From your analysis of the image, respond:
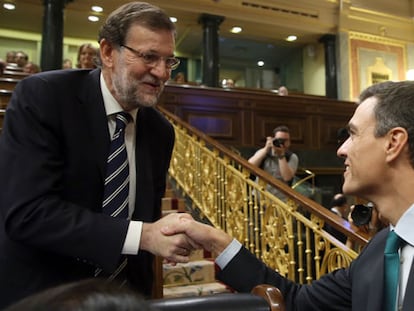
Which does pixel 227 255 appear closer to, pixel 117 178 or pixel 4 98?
pixel 117 178

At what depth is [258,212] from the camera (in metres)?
3.59

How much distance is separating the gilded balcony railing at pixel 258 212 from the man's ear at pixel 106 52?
4.69ft

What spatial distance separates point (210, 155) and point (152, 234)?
3.13 meters

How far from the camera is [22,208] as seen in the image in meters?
1.00

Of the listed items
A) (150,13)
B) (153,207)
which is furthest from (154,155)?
(150,13)

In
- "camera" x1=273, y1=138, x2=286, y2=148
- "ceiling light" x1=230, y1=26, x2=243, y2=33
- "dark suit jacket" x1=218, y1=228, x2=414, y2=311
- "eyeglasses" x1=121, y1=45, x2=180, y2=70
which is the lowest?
"dark suit jacket" x1=218, y1=228, x2=414, y2=311

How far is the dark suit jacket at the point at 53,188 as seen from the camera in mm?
1011

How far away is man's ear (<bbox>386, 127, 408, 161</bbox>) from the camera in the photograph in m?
1.01

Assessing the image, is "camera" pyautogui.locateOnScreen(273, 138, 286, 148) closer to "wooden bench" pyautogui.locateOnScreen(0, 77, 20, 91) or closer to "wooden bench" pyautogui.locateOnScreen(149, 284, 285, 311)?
"wooden bench" pyautogui.locateOnScreen(149, 284, 285, 311)

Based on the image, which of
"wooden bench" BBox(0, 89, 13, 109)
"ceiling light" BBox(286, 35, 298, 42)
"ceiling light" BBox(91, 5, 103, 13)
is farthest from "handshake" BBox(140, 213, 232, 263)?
"ceiling light" BBox(286, 35, 298, 42)

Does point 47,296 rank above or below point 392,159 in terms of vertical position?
below

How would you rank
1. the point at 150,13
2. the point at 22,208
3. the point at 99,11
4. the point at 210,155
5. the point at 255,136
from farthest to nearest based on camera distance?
the point at 99,11
the point at 255,136
the point at 210,155
the point at 150,13
the point at 22,208

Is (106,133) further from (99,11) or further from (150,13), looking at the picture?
(99,11)

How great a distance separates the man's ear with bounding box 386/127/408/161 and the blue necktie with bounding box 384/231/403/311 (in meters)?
0.20
